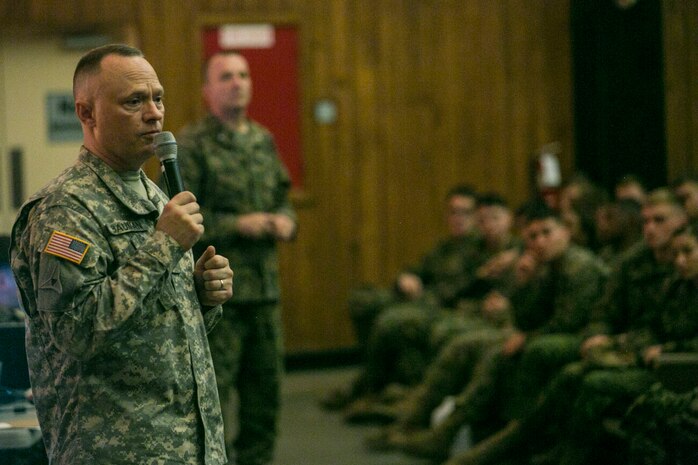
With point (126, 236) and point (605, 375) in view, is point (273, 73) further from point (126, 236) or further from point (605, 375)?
point (126, 236)

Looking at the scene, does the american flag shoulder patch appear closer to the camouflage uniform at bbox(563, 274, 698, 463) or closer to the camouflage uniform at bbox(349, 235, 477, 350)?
the camouflage uniform at bbox(563, 274, 698, 463)

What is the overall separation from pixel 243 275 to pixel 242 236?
0.47 ft

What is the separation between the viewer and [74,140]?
22.2 ft

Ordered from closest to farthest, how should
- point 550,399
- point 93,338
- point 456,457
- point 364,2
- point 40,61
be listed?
point 93,338, point 550,399, point 456,457, point 40,61, point 364,2

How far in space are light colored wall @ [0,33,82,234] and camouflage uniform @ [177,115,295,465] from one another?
2954 mm

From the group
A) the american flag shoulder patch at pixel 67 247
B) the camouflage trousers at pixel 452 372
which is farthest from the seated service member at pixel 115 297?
the camouflage trousers at pixel 452 372

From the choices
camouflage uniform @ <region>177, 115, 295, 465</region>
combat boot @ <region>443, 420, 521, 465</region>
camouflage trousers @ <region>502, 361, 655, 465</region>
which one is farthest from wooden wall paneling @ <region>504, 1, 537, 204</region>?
camouflage uniform @ <region>177, 115, 295, 465</region>

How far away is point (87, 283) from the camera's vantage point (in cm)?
173

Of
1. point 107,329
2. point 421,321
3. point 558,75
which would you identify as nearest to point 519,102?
point 558,75

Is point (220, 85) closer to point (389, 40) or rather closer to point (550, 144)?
point (389, 40)

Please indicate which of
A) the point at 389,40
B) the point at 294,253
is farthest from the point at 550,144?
the point at 294,253

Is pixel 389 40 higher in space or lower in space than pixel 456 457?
higher

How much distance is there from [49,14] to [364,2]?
79.7 inches

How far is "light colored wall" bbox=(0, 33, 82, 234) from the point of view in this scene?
263 inches
